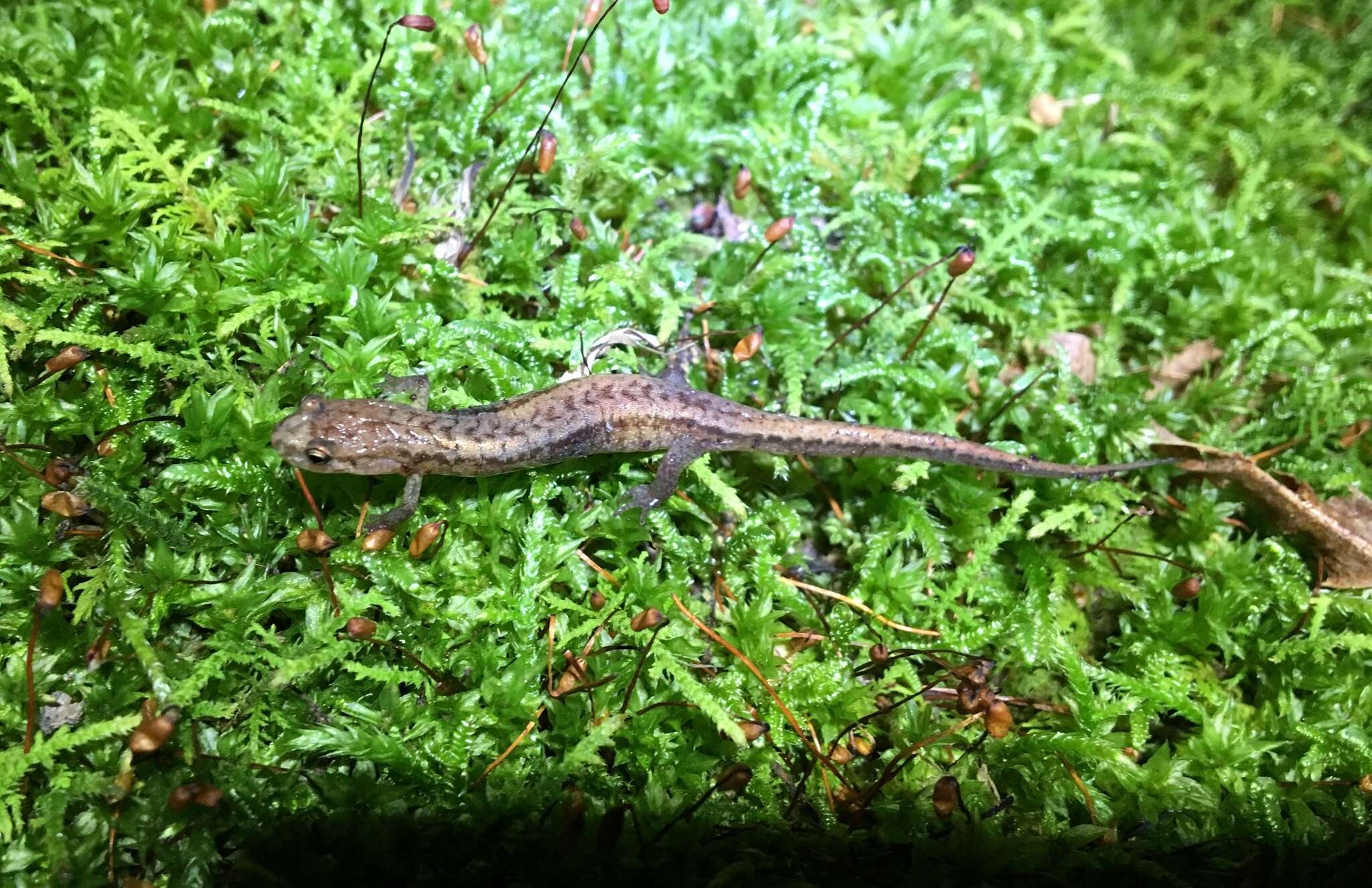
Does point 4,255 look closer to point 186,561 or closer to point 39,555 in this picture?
point 39,555

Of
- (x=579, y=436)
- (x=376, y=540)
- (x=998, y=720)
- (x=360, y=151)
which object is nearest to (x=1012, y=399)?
(x=998, y=720)

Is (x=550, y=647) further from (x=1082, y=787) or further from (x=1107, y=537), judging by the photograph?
(x=1107, y=537)

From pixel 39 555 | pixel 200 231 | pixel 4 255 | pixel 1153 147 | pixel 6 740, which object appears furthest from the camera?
pixel 1153 147

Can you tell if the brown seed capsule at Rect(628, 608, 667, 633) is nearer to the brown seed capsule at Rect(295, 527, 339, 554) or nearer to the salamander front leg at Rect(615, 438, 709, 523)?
the salamander front leg at Rect(615, 438, 709, 523)

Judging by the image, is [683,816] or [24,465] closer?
[683,816]

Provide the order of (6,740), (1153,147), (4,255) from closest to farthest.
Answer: (6,740), (4,255), (1153,147)

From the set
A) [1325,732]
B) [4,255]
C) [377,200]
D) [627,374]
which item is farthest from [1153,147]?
[4,255]

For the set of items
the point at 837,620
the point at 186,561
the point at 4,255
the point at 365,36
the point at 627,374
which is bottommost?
the point at 837,620
